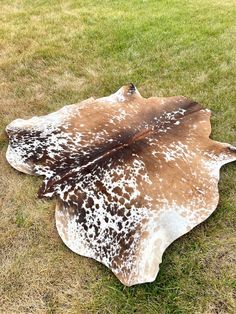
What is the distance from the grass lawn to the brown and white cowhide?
0.35 feet

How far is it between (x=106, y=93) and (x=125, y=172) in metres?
1.59

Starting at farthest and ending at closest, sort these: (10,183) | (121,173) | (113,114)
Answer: (113,114), (10,183), (121,173)

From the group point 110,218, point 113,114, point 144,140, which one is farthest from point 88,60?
point 110,218

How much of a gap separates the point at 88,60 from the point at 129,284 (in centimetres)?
326

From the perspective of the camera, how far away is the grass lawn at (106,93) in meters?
2.48

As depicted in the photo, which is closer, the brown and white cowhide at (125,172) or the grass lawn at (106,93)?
the grass lawn at (106,93)

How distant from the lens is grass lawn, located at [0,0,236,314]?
8.15 ft

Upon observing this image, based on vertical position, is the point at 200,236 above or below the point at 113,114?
below

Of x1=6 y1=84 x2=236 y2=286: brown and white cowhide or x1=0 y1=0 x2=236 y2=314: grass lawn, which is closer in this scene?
x1=0 y1=0 x2=236 y2=314: grass lawn

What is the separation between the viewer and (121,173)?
9.93 ft

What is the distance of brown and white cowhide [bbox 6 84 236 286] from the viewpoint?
270cm

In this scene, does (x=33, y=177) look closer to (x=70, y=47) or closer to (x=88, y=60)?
(x=88, y=60)

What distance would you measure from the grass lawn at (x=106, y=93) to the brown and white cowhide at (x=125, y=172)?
106mm

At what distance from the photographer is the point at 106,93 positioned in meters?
4.39
